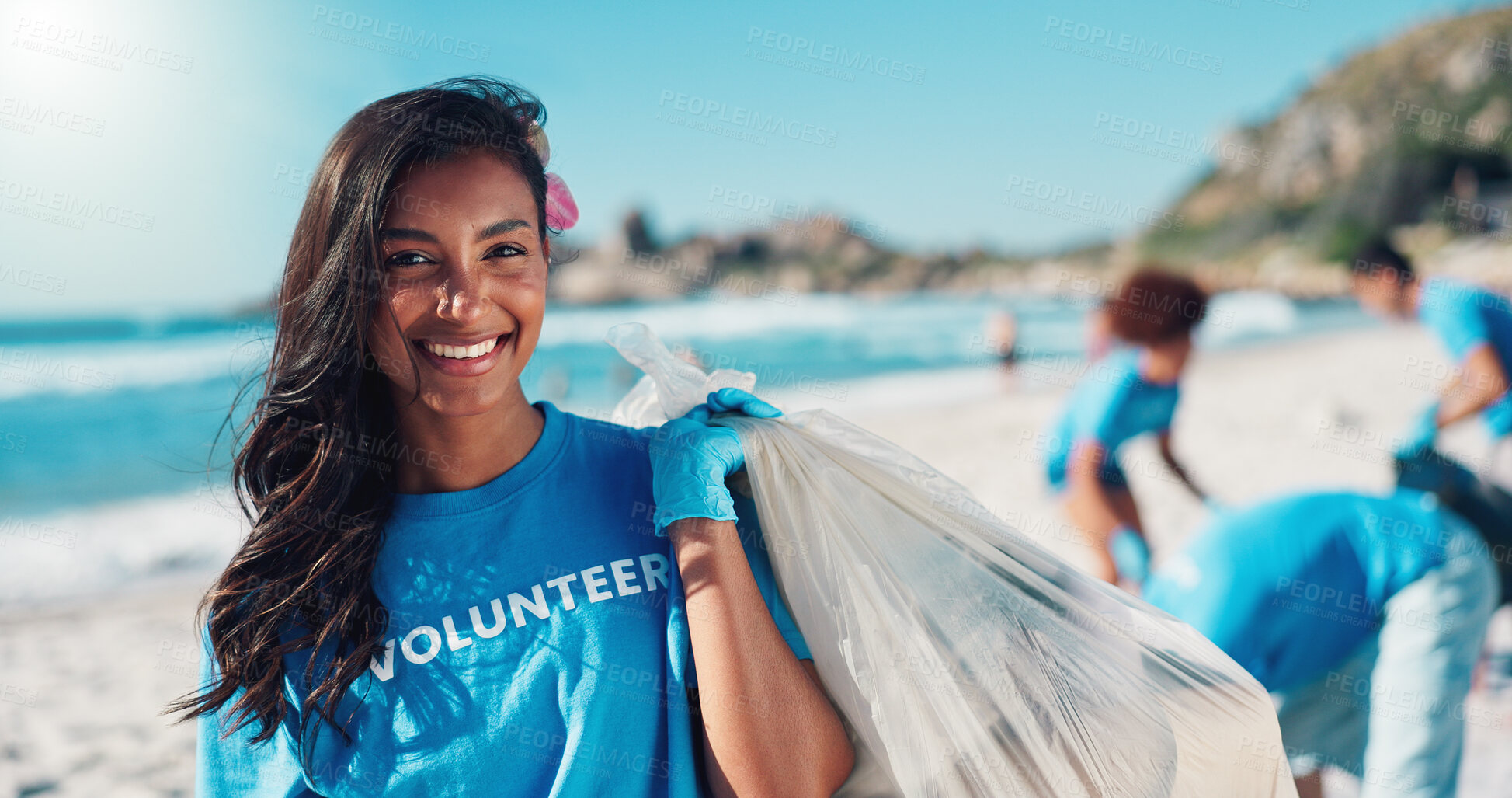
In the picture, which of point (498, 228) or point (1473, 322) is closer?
point (498, 228)

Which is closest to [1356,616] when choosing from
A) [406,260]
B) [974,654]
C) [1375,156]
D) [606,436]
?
[974,654]

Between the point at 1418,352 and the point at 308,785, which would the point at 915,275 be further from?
the point at 308,785

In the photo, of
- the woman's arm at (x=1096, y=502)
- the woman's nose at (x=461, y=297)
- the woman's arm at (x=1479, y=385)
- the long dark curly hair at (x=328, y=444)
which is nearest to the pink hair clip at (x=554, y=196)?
the long dark curly hair at (x=328, y=444)

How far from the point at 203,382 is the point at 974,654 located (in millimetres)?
17919

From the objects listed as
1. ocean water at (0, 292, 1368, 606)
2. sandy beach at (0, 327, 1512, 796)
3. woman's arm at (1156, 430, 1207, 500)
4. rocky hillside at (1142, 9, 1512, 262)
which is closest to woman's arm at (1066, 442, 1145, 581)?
woman's arm at (1156, 430, 1207, 500)

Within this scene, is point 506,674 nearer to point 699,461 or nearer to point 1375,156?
point 699,461

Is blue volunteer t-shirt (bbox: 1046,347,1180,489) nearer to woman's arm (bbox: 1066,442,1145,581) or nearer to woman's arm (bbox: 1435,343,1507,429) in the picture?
woman's arm (bbox: 1066,442,1145,581)

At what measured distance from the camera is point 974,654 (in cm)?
125

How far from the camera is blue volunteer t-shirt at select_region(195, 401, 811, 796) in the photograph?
113cm

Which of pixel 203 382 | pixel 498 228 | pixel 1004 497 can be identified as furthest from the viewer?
pixel 203 382

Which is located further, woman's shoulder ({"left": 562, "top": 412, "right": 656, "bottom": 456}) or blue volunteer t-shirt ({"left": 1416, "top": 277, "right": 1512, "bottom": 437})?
blue volunteer t-shirt ({"left": 1416, "top": 277, "right": 1512, "bottom": 437})

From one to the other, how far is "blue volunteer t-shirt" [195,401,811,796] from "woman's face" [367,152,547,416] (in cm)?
18

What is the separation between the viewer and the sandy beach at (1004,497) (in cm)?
341

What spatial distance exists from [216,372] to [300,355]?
17.8 metres
